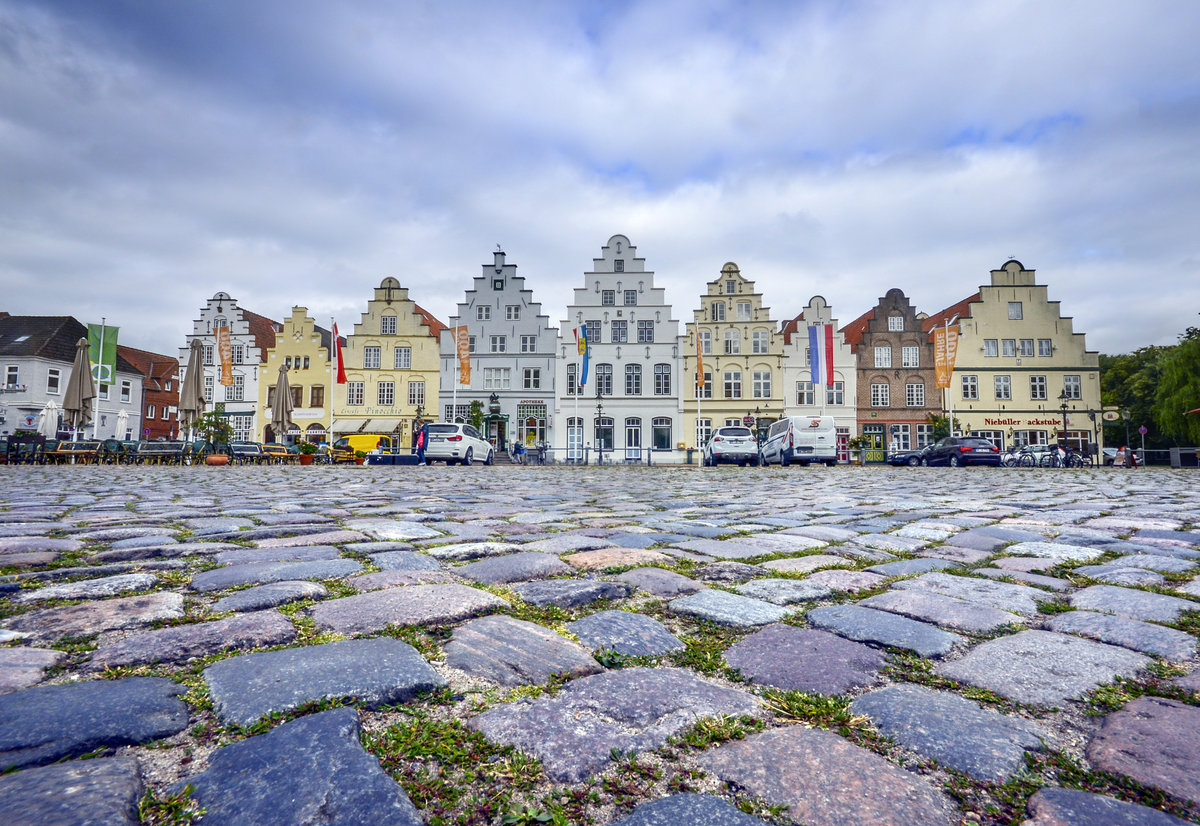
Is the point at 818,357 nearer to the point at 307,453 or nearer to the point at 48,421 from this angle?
the point at 307,453

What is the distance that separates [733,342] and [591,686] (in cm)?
4037

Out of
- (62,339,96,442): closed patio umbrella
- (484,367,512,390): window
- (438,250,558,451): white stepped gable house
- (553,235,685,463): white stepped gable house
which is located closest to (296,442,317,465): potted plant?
(62,339,96,442): closed patio umbrella

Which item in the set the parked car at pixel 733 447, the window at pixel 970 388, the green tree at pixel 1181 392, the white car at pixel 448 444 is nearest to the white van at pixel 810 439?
the parked car at pixel 733 447

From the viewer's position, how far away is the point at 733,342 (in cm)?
4072

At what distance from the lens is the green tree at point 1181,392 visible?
33.3 meters

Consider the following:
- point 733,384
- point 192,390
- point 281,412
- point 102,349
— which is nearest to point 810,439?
point 733,384

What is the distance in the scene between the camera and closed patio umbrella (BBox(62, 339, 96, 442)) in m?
22.9

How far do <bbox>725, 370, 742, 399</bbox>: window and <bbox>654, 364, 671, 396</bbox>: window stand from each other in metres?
3.79

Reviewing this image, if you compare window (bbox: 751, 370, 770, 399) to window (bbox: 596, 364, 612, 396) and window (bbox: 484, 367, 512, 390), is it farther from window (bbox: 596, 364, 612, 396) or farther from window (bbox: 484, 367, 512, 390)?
window (bbox: 484, 367, 512, 390)

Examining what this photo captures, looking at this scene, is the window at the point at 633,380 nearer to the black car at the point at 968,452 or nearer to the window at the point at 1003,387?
the black car at the point at 968,452

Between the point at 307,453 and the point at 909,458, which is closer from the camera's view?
the point at 307,453

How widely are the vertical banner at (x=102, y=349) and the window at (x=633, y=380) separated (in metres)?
26.5

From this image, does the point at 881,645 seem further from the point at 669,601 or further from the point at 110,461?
the point at 110,461

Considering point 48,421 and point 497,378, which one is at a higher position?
point 497,378
